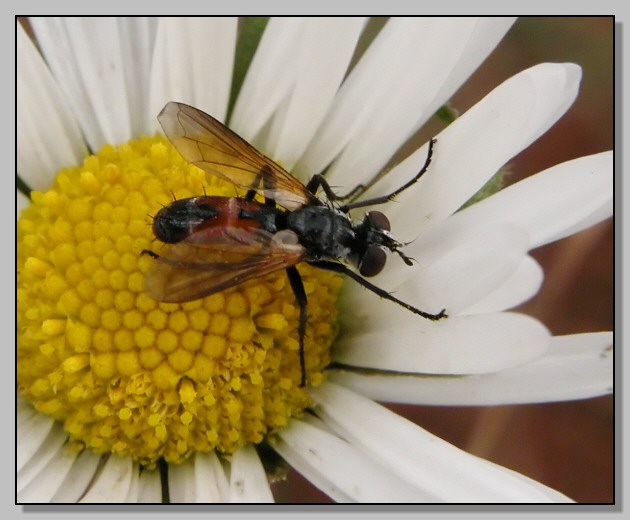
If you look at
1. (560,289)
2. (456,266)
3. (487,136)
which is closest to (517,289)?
(456,266)

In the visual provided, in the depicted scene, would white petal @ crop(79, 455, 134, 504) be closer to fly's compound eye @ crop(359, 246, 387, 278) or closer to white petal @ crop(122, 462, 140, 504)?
white petal @ crop(122, 462, 140, 504)

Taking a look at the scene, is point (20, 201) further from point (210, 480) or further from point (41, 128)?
point (210, 480)

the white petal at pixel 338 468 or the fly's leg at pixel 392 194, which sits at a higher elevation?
the fly's leg at pixel 392 194

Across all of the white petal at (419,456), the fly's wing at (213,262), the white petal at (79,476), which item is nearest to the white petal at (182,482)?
the white petal at (79,476)

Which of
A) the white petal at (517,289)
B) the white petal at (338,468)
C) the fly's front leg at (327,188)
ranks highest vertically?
the fly's front leg at (327,188)

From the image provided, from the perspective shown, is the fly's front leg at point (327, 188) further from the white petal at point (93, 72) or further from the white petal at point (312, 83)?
the white petal at point (93, 72)

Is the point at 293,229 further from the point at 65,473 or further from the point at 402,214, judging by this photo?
the point at 65,473
